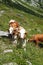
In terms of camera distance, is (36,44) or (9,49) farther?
(36,44)

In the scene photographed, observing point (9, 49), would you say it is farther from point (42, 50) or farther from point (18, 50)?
point (42, 50)

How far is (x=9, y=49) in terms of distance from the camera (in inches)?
873

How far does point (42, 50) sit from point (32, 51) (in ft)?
Result: 4.90

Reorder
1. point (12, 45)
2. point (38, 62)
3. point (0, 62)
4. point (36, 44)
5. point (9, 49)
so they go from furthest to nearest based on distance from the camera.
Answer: point (36, 44), point (12, 45), point (9, 49), point (38, 62), point (0, 62)

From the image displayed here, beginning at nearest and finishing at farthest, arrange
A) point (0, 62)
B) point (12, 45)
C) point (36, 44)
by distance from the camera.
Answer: point (0, 62) < point (12, 45) < point (36, 44)

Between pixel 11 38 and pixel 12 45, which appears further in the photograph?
pixel 11 38

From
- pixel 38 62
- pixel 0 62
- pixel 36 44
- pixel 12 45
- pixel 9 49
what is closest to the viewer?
pixel 0 62

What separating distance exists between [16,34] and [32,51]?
213cm

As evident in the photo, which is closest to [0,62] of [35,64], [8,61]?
[8,61]

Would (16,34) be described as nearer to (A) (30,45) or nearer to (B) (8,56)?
(A) (30,45)

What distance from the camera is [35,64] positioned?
19953 mm

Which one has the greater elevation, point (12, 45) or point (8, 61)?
point (8, 61)

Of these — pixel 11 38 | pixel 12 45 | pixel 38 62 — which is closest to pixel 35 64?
pixel 38 62

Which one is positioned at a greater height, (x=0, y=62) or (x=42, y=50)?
(x=0, y=62)
